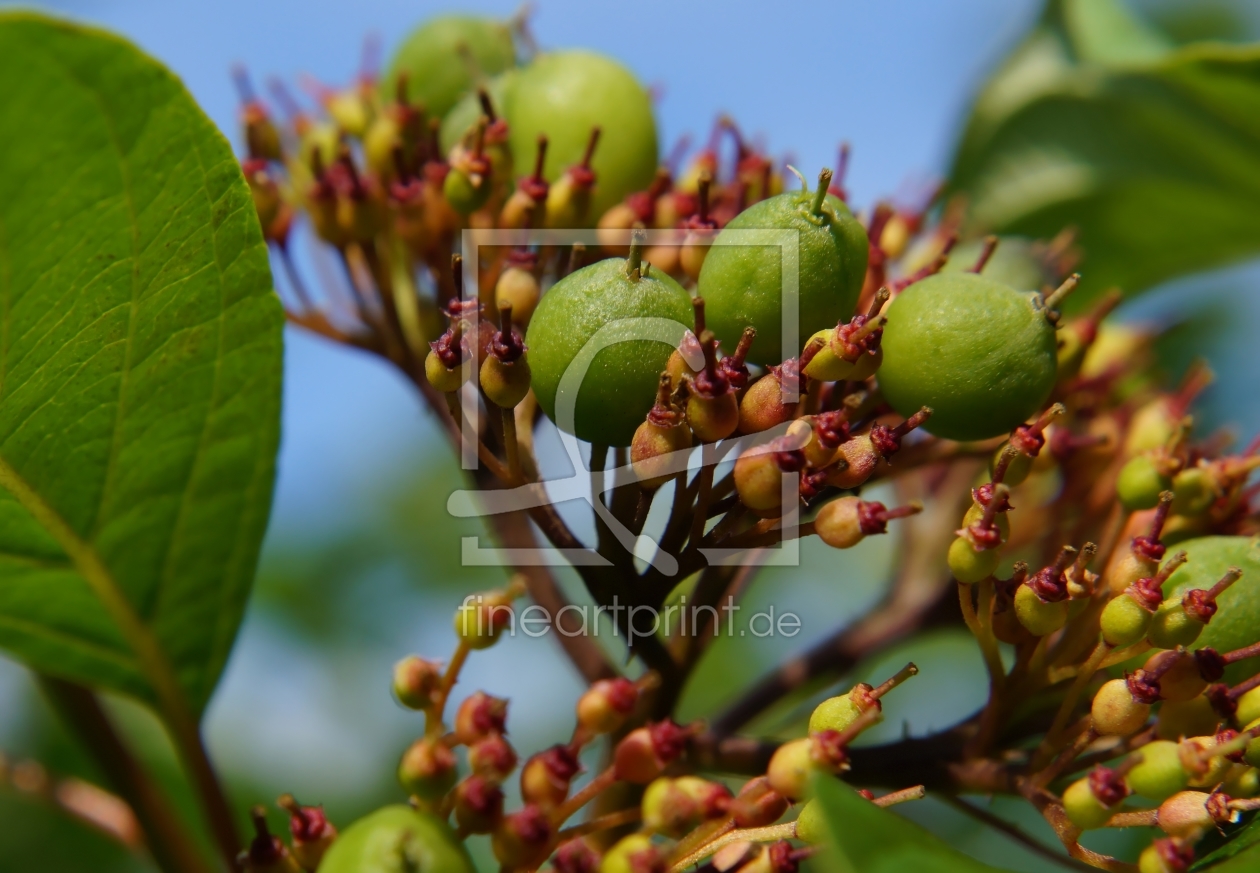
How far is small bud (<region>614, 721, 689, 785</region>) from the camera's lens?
171cm

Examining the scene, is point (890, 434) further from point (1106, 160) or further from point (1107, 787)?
point (1106, 160)

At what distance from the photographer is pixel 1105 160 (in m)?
3.48

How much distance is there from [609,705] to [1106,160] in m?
2.50

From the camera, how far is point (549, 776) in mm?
1671

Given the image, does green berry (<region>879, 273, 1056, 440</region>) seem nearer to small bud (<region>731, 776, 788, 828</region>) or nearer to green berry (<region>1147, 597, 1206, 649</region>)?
green berry (<region>1147, 597, 1206, 649</region>)

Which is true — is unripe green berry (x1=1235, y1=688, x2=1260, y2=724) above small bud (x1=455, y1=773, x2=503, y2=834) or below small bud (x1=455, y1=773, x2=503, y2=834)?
above

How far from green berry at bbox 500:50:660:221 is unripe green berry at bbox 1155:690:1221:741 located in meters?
1.26

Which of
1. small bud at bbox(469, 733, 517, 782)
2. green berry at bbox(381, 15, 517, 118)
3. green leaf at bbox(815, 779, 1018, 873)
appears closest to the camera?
green leaf at bbox(815, 779, 1018, 873)

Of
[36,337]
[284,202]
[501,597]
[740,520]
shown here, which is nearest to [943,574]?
[740,520]

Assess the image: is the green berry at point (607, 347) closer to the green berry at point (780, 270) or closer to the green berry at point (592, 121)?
the green berry at point (780, 270)

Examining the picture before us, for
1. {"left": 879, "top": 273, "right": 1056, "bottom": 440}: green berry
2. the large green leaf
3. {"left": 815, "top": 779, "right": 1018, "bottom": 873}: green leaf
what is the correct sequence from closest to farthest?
{"left": 815, "top": 779, "right": 1018, "bottom": 873}: green leaf < {"left": 879, "top": 273, "right": 1056, "bottom": 440}: green berry < the large green leaf

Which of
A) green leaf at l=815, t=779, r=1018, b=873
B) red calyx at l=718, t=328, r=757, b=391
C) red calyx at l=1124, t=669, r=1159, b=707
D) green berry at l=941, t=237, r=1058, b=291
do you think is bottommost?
red calyx at l=1124, t=669, r=1159, b=707

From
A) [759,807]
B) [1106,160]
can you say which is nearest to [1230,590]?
[759,807]

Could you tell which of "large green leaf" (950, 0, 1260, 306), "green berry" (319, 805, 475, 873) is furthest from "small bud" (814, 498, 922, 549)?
"large green leaf" (950, 0, 1260, 306)
